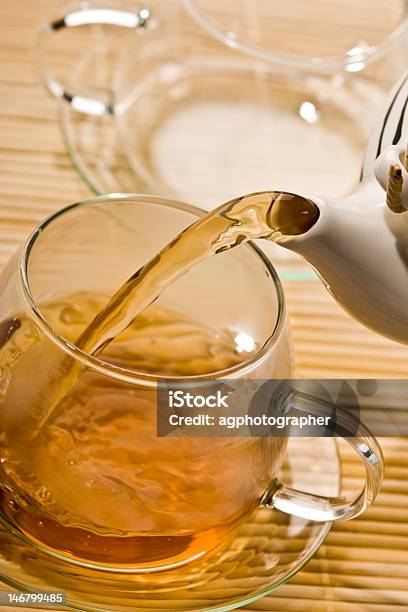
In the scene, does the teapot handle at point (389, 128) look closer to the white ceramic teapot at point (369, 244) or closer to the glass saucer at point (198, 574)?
the white ceramic teapot at point (369, 244)

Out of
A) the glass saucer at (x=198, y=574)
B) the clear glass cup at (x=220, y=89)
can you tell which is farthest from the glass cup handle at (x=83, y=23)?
the glass saucer at (x=198, y=574)

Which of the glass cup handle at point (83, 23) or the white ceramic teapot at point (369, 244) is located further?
the glass cup handle at point (83, 23)

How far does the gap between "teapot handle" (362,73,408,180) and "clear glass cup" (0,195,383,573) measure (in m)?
0.08

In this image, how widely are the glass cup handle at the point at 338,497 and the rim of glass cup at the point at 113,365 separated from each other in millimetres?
35

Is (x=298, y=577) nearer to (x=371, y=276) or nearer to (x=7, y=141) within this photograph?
(x=371, y=276)

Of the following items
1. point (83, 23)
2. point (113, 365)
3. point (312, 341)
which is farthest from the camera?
point (83, 23)

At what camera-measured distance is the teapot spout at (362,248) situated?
17.8 inches

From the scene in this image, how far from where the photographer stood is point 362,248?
452 mm

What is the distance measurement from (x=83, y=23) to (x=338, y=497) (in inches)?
19.7

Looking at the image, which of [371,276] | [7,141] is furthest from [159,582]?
[7,141]

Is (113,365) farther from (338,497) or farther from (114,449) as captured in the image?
(338,497)

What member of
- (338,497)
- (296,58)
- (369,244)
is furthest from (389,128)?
(296,58)

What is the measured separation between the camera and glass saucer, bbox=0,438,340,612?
0.47 meters

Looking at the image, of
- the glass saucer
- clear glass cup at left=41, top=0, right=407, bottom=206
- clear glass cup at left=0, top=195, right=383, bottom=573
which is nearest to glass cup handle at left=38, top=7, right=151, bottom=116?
clear glass cup at left=41, top=0, right=407, bottom=206
